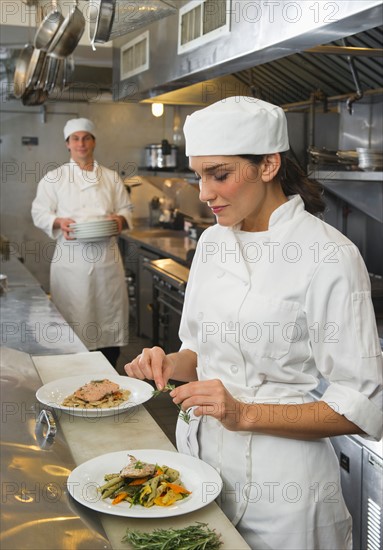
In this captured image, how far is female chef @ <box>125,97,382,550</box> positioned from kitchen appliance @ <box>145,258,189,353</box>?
3.09 meters

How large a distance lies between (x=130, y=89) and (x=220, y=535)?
2923 millimetres

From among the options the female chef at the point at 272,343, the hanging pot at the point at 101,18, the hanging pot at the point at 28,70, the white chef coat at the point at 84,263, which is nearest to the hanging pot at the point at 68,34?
the hanging pot at the point at 101,18

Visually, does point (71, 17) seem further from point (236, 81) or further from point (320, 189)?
point (320, 189)

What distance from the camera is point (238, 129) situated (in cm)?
163

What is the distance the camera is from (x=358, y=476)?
273 centimetres

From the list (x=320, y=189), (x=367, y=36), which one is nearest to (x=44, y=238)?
(x=367, y=36)

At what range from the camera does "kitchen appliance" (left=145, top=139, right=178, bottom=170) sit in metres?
7.58

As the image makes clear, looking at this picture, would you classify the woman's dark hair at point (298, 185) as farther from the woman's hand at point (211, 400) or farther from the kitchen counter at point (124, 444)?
the kitchen counter at point (124, 444)

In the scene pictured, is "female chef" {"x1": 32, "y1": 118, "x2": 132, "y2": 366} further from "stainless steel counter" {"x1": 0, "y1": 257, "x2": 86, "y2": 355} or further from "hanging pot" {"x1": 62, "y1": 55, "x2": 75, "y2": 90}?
"hanging pot" {"x1": 62, "y1": 55, "x2": 75, "y2": 90}

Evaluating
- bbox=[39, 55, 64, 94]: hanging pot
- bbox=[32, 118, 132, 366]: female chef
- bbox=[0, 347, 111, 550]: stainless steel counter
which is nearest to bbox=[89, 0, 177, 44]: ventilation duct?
bbox=[0, 347, 111, 550]: stainless steel counter

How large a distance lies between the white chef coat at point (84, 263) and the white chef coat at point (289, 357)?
3280 millimetres

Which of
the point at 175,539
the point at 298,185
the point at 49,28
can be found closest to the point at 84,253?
the point at 49,28

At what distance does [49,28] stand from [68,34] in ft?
0.86

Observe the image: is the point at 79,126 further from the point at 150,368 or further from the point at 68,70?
the point at 150,368
